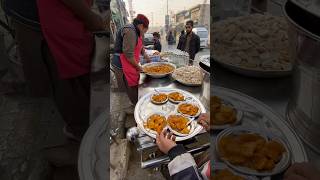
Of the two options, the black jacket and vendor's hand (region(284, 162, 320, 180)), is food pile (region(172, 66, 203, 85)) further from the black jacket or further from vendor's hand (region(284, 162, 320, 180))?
vendor's hand (region(284, 162, 320, 180))

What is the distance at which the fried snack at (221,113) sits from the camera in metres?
0.40

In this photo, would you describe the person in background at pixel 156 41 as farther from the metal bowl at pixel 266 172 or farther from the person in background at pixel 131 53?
the metal bowl at pixel 266 172

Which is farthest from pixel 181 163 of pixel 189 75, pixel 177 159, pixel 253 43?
pixel 253 43

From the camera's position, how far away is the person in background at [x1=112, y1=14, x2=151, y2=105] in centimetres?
34

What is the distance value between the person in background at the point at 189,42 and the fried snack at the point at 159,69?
36mm

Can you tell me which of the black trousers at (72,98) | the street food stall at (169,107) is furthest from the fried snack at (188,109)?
the black trousers at (72,98)

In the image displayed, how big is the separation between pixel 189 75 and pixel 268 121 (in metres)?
0.16

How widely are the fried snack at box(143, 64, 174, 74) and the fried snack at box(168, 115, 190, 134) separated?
7 centimetres

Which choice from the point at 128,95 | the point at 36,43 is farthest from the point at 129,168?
the point at 36,43

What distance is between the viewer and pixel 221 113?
1.34ft

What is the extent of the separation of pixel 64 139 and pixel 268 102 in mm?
329

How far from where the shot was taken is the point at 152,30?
342 millimetres

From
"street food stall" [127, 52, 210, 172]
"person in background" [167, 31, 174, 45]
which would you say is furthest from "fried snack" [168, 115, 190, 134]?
"person in background" [167, 31, 174, 45]

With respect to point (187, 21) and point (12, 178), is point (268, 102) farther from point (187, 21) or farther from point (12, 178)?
point (12, 178)
